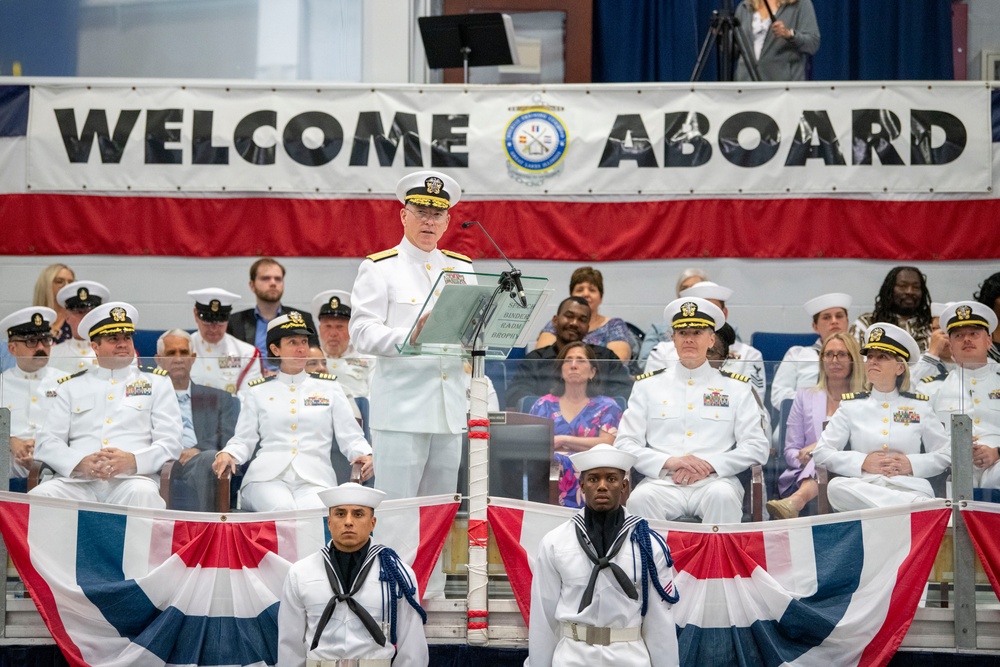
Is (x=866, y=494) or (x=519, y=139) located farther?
(x=519, y=139)

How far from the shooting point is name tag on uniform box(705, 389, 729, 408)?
5113 mm

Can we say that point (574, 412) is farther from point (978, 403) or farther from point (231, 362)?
point (978, 403)

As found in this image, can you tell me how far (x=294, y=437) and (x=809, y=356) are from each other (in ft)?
9.08

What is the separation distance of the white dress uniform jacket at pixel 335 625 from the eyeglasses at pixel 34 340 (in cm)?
195

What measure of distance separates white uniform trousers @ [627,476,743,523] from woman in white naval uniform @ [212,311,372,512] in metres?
1.13

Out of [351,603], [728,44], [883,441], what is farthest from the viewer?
[728,44]

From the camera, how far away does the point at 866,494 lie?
5.07 meters

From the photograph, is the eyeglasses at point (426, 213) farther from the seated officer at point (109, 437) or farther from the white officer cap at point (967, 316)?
the white officer cap at point (967, 316)

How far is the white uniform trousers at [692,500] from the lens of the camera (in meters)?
5.05

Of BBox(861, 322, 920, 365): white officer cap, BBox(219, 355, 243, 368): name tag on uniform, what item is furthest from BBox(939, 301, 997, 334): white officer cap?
BBox(219, 355, 243, 368): name tag on uniform

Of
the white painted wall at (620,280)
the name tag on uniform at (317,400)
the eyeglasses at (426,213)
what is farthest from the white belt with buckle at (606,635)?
the white painted wall at (620,280)

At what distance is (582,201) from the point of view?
8398 mm

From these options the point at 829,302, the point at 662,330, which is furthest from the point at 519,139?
the point at 829,302

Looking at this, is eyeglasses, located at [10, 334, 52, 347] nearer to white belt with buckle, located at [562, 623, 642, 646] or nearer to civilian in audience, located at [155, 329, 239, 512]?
civilian in audience, located at [155, 329, 239, 512]
